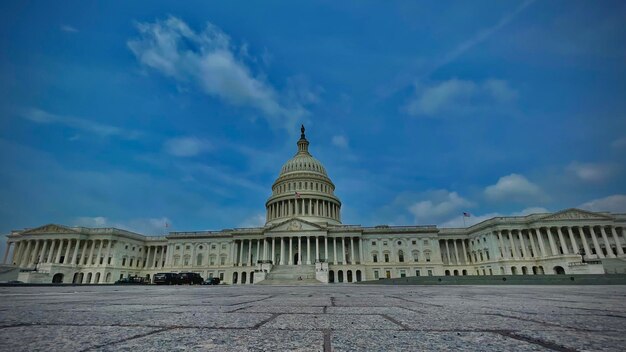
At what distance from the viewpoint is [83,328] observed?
2195 mm

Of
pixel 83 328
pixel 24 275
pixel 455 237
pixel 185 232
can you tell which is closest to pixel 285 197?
pixel 185 232

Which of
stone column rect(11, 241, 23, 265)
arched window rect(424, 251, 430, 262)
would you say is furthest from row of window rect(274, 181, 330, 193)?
stone column rect(11, 241, 23, 265)

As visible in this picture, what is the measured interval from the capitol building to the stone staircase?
0.39m

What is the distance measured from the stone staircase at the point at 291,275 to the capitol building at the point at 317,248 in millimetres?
387

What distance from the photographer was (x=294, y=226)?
229 feet

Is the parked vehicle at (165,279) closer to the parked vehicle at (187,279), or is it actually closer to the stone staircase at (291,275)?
the parked vehicle at (187,279)

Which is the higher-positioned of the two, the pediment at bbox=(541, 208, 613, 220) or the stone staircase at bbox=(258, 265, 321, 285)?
the pediment at bbox=(541, 208, 613, 220)

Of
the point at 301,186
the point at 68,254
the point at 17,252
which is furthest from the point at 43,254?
the point at 301,186

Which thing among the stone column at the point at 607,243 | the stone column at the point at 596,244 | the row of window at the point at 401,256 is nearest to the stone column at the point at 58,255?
the row of window at the point at 401,256

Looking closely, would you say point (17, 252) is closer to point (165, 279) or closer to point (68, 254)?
point (68, 254)

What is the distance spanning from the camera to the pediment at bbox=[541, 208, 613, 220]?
60594 millimetres

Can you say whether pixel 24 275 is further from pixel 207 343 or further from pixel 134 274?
pixel 207 343

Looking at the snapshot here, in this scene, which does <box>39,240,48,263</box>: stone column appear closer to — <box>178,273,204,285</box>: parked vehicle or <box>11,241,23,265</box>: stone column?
<box>11,241,23,265</box>: stone column

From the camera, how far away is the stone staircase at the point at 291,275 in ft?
176
